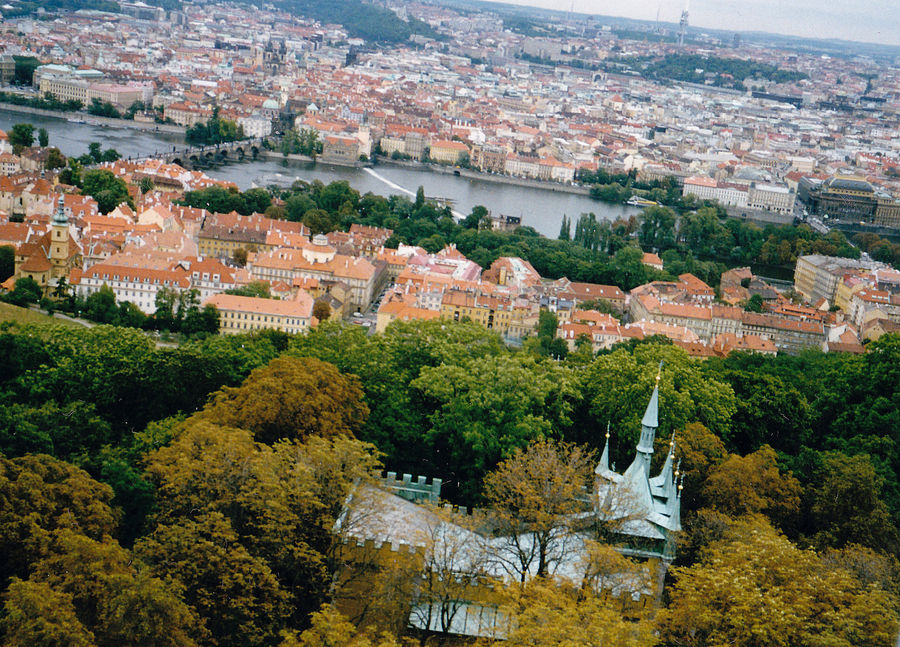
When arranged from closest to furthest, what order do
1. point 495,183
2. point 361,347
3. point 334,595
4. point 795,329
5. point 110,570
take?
point 110,570 → point 334,595 → point 361,347 → point 795,329 → point 495,183

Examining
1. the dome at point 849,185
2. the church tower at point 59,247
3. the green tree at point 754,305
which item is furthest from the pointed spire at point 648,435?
the dome at point 849,185

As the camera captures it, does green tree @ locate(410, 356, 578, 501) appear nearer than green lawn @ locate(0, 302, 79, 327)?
Yes

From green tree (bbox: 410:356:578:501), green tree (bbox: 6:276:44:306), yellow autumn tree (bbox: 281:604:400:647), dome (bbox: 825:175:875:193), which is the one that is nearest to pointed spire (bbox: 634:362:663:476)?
green tree (bbox: 410:356:578:501)

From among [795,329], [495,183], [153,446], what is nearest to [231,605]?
[153,446]

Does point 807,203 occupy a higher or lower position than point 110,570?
lower

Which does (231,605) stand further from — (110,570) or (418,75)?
(418,75)

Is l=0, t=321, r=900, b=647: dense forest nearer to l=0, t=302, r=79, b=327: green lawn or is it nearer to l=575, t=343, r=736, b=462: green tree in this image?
l=575, t=343, r=736, b=462: green tree
